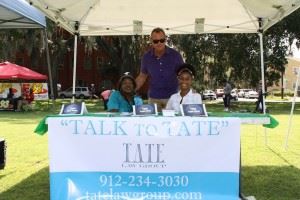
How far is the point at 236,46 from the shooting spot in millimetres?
33156

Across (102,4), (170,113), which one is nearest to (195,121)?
(170,113)

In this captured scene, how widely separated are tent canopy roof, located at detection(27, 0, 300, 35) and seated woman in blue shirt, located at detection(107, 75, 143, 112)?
1863 mm

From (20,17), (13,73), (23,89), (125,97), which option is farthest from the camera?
(23,89)

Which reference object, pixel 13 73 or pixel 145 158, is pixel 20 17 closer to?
pixel 145 158

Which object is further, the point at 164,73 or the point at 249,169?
the point at 249,169

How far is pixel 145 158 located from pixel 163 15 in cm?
541

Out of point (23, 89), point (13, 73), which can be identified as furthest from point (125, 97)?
point (23, 89)

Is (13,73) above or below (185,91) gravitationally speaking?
above

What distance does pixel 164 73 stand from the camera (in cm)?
733

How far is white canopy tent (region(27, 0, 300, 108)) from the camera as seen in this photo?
802cm

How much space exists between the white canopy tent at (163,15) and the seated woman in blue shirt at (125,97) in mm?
1866

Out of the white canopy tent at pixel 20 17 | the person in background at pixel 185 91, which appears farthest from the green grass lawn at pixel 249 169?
the white canopy tent at pixel 20 17

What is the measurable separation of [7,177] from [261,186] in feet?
12.0

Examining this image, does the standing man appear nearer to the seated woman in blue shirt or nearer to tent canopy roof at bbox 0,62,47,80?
the seated woman in blue shirt
